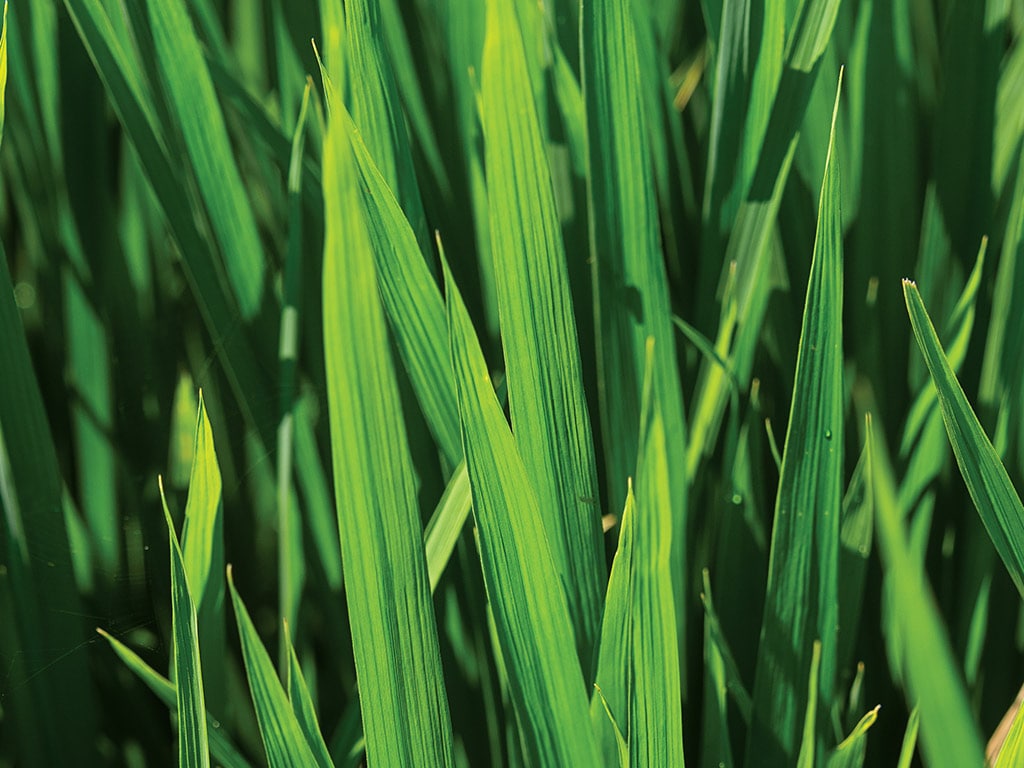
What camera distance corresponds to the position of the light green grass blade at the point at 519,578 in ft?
0.87

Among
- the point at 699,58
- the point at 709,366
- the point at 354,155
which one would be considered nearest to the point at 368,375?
the point at 354,155

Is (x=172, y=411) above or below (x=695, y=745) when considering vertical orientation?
above

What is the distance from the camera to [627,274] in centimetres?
36

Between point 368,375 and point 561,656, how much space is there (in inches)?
3.9

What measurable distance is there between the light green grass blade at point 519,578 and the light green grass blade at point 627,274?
85 mm

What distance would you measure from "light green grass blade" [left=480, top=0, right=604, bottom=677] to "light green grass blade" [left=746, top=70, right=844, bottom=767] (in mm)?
73

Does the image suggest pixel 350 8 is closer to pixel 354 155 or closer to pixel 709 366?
pixel 354 155

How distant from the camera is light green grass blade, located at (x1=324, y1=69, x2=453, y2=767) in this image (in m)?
0.26

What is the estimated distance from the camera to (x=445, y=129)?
45 centimetres

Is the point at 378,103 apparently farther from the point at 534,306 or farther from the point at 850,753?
the point at 850,753

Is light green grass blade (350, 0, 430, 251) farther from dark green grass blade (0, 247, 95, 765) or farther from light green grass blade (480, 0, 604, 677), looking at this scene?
dark green grass blade (0, 247, 95, 765)

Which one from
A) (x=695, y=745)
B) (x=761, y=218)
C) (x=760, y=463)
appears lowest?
(x=695, y=745)

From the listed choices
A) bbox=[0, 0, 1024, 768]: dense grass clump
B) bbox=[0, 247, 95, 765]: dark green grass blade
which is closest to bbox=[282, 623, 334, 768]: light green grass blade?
bbox=[0, 0, 1024, 768]: dense grass clump

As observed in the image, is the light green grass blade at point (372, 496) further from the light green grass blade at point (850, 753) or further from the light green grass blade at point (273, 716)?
the light green grass blade at point (850, 753)
